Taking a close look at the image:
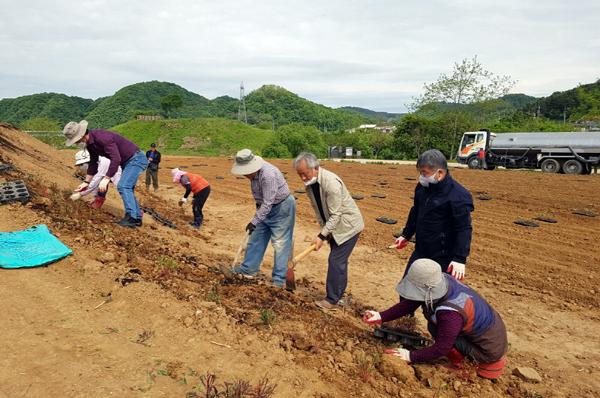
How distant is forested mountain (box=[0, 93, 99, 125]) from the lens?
212ft

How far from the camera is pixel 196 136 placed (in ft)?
150

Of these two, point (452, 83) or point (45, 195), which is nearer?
point (45, 195)

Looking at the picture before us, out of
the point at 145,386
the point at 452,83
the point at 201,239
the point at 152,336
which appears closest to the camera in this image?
the point at 145,386

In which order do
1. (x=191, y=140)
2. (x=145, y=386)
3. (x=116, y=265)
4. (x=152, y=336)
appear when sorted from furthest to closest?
(x=191, y=140)
(x=116, y=265)
(x=152, y=336)
(x=145, y=386)

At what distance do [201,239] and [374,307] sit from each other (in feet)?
12.0

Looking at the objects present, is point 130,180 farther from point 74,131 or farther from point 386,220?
point 386,220

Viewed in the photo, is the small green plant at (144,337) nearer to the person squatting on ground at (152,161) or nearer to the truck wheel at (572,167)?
the person squatting on ground at (152,161)

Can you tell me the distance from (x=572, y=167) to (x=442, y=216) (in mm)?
19752

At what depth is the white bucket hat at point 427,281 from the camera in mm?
2537

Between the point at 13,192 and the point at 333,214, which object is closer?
the point at 333,214

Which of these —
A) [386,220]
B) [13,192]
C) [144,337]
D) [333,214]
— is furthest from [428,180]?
[13,192]

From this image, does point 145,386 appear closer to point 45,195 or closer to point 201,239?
point 201,239

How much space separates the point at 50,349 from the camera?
2.60m

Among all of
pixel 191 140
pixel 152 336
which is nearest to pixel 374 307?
pixel 152 336
